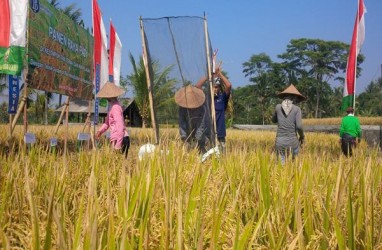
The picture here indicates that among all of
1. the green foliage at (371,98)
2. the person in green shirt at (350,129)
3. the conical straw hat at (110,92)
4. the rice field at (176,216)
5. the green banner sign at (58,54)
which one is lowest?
the rice field at (176,216)

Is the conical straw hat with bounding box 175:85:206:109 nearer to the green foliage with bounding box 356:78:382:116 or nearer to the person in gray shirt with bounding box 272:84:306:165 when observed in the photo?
the person in gray shirt with bounding box 272:84:306:165

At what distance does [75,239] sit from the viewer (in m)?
1.15

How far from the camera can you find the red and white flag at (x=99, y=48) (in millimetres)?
6336

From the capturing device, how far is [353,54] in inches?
260

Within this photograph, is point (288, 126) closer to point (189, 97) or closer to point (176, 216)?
point (189, 97)

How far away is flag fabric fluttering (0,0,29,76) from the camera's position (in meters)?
4.57

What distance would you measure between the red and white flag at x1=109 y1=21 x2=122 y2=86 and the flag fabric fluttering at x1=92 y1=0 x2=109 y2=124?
2.45 ft

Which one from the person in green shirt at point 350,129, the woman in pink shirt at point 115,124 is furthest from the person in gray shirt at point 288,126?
the person in green shirt at point 350,129

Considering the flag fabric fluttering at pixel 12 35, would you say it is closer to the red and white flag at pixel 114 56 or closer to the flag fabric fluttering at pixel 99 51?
the flag fabric fluttering at pixel 99 51

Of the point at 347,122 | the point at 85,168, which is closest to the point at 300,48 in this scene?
the point at 347,122

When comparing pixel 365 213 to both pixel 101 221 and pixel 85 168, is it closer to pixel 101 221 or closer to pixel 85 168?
pixel 101 221

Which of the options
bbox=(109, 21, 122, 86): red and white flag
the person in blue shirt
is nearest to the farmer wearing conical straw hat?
the person in blue shirt

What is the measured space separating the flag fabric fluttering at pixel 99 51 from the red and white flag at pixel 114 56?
0.75 metres

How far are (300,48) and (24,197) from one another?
144 ft
